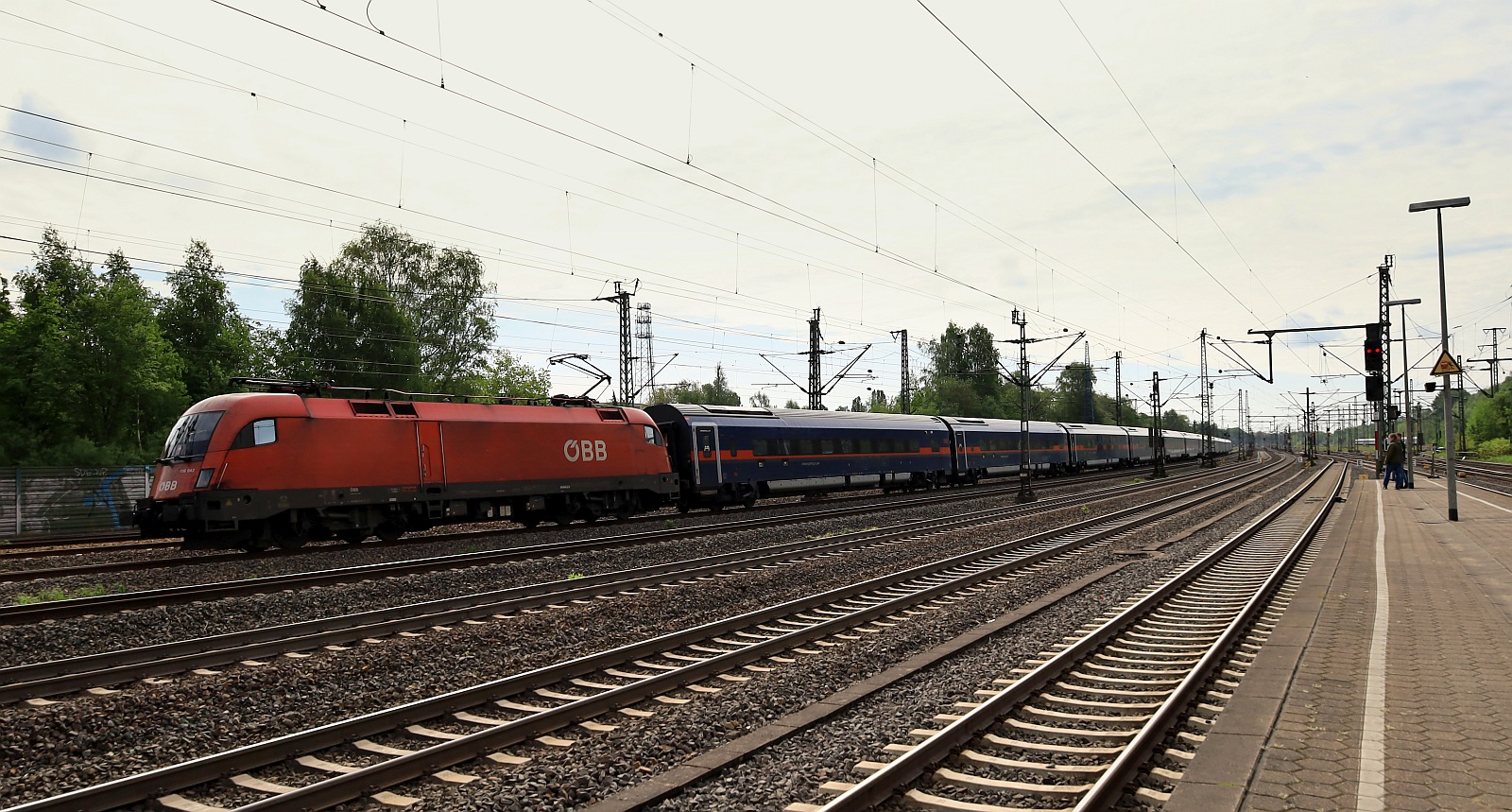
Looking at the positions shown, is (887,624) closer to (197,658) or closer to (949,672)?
(949,672)

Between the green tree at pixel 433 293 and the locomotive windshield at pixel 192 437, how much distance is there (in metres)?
31.5

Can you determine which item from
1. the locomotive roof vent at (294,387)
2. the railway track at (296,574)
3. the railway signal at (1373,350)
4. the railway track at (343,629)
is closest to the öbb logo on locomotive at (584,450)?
the railway track at (296,574)

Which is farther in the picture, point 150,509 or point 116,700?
point 150,509

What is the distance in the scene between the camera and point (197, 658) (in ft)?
29.4

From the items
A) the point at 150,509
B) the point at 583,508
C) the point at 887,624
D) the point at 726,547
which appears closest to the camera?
the point at 887,624

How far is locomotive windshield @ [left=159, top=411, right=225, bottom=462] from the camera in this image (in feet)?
57.2

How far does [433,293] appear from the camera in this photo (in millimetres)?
51906

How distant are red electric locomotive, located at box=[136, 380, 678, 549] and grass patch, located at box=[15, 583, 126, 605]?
2857 mm

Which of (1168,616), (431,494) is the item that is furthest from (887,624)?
(431,494)

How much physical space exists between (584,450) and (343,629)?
45.8 ft

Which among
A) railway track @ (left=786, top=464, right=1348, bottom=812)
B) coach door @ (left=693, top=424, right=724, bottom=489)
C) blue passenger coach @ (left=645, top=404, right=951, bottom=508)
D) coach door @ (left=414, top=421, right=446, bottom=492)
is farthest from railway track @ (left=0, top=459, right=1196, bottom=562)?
railway track @ (left=786, top=464, right=1348, bottom=812)

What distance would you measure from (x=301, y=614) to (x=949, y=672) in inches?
312

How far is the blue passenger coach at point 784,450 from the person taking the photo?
2972 centimetres

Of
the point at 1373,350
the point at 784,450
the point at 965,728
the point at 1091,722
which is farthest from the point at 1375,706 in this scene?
the point at 784,450
